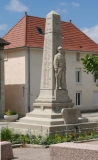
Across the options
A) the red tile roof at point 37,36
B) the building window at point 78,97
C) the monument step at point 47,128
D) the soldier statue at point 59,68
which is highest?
the red tile roof at point 37,36

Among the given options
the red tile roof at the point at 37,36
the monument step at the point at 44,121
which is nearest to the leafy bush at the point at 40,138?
the monument step at the point at 44,121

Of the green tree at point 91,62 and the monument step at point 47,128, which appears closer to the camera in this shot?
the monument step at point 47,128

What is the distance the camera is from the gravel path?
11267 mm

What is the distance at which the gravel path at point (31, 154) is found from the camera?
37.0 feet

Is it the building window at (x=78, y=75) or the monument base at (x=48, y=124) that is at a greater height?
the building window at (x=78, y=75)

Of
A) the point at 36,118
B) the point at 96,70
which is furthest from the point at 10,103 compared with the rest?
the point at 36,118

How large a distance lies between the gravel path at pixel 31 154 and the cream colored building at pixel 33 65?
21366mm

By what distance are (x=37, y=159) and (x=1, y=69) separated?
2120cm

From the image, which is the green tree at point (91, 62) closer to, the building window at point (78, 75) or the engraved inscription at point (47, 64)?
the engraved inscription at point (47, 64)

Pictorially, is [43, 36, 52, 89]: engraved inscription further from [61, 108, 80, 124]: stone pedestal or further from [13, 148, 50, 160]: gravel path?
[13, 148, 50, 160]: gravel path

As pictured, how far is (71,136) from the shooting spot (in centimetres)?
1472

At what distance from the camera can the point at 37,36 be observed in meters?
36.8

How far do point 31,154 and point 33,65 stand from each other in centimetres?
2353

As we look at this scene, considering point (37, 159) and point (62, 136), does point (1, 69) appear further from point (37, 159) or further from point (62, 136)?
point (37, 159)
